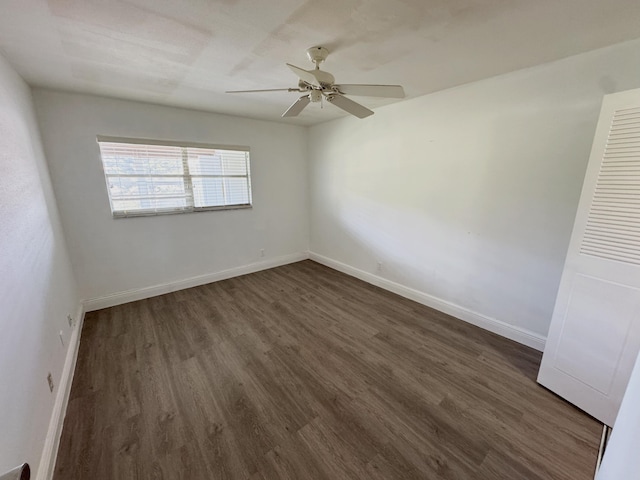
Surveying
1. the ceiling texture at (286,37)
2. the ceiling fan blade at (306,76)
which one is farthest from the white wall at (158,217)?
the ceiling fan blade at (306,76)

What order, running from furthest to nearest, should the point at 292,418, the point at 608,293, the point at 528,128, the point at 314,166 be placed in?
1. the point at 314,166
2. the point at 528,128
3. the point at 292,418
4. the point at 608,293

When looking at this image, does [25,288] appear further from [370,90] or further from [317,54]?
[370,90]

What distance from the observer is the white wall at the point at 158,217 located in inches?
111

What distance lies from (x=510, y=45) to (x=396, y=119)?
151 cm

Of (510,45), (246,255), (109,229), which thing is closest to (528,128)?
(510,45)

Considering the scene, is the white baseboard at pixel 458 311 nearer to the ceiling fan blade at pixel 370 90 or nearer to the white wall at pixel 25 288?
the ceiling fan blade at pixel 370 90

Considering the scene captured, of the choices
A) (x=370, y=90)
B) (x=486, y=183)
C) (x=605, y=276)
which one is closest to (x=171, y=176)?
(x=370, y=90)

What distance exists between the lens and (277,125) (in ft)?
14.3

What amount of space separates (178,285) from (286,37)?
11.2 ft

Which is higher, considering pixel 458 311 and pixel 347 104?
pixel 347 104

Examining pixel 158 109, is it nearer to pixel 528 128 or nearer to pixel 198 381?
pixel 198 381

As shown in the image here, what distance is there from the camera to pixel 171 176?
3492 millimetres

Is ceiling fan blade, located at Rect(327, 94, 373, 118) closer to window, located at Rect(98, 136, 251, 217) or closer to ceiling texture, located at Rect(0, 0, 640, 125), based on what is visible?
ceiling texture, located at Rect(0, 0, 640, 125)

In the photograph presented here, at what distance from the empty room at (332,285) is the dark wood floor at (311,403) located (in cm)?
2
